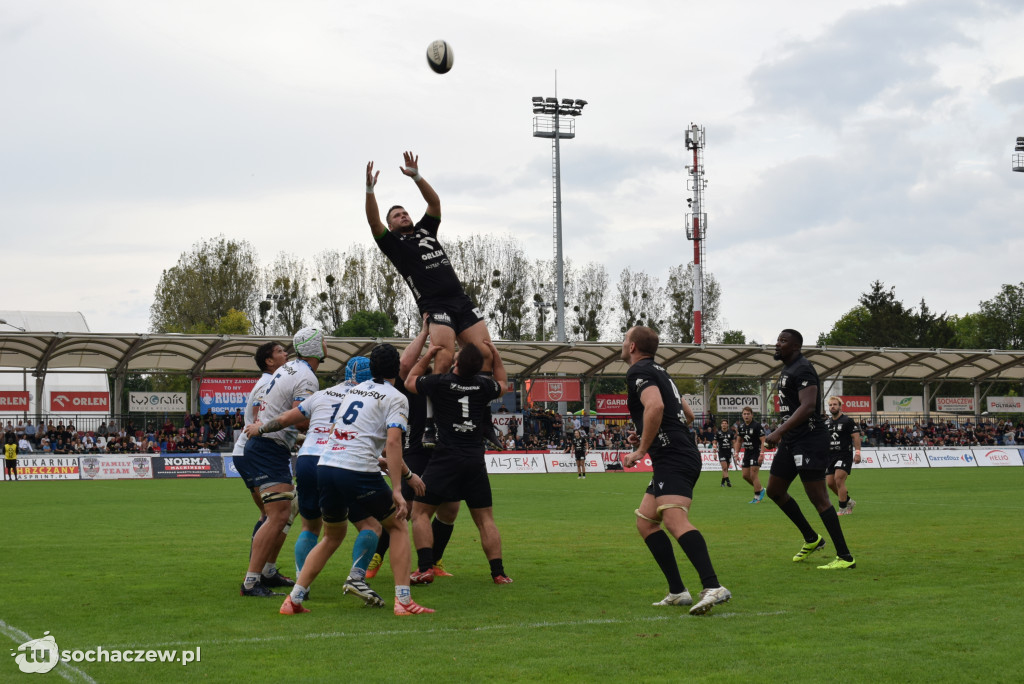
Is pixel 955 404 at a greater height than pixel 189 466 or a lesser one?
greater

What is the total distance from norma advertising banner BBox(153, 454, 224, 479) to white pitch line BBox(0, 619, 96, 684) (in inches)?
1212

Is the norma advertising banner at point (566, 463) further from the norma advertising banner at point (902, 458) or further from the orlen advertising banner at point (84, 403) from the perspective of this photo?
the orlen advertising banner at point (84, 403)

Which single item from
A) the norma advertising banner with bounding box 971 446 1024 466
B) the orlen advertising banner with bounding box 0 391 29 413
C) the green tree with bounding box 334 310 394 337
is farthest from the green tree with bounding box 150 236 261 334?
the norma advertising banner with bounding box 971 446 1024 466

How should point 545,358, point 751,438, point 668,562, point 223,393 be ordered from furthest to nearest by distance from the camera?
point 545,358 → point 223,393 → point 751,438 → point 668,562

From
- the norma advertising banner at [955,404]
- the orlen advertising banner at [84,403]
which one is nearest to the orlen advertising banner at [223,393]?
the orlen advertising banner at [84,403]

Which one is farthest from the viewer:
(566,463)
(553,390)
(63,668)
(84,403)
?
(553,390)

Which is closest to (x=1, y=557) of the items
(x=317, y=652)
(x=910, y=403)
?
(x=317, y=652)

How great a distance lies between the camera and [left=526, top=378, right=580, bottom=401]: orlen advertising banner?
159 feet

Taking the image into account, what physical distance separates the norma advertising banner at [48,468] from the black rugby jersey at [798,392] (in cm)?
3081

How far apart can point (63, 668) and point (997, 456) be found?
44.2 m

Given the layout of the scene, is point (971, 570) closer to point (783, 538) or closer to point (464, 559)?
point (783, 538)

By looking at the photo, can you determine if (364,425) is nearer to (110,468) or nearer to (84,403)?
(110,468)

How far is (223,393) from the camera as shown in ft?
142

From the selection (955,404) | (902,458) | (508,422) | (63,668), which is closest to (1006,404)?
(955,404)
